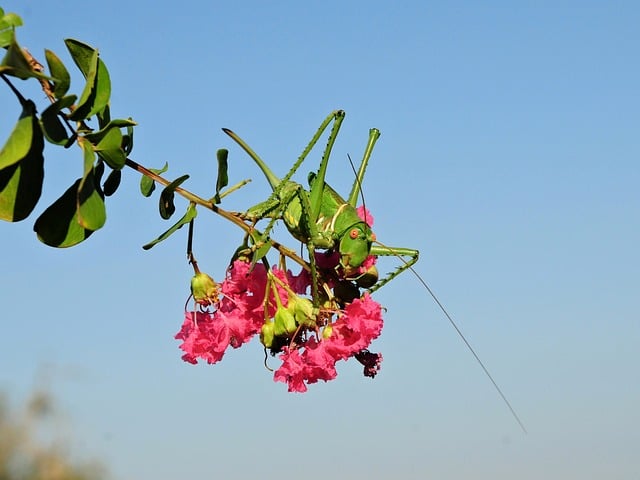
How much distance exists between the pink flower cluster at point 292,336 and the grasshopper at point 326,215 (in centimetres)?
11

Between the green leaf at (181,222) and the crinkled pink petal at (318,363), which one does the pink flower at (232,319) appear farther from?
the green leaf at (181,222)

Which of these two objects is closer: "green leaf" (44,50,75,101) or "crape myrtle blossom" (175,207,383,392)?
"green leaf" (44,50,75,101)

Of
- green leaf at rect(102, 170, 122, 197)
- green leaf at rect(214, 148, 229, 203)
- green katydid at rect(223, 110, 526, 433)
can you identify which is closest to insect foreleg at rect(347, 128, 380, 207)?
green katydid at rect(223, 110, 526, 433)

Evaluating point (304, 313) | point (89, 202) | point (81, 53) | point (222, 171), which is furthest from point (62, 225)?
point (304, 313)

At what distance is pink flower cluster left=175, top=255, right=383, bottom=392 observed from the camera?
2.28 m

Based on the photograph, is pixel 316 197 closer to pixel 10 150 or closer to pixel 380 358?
pixel 380 358

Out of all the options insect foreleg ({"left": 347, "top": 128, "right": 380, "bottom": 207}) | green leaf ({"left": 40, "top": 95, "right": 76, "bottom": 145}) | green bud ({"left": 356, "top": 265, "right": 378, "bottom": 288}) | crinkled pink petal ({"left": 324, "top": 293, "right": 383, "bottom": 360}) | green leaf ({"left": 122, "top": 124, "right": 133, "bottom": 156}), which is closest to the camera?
green leaf ({"left": 40, "top": 95, "right": 76, "bottom": 145})

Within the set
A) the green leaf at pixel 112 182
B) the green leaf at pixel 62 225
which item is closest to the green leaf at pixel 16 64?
the green leaf at pixel 62 225

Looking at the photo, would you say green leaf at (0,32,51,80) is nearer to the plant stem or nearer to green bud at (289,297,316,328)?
the plant stem

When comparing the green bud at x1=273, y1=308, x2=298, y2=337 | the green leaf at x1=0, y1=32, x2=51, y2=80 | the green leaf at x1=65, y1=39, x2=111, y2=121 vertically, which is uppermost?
the green leaf at x1=65, y1=39, x2=111, y2=121

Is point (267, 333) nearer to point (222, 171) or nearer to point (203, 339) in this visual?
point (203, 339)

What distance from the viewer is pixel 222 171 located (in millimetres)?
2121

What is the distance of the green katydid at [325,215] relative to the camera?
7.80 ft

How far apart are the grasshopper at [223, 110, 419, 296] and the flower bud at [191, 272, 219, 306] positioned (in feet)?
0.67
